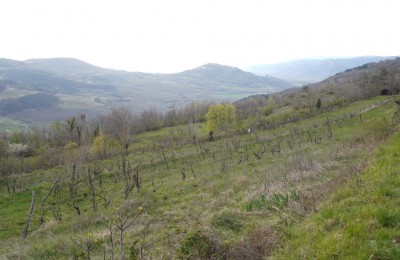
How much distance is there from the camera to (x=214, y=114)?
6059 cm

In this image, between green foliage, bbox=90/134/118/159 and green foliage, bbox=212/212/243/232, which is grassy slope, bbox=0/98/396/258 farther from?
green foliage, bbox=90/134/118/159

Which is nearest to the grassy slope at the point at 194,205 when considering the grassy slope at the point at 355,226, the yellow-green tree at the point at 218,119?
the grassy slope at the point at 355,226

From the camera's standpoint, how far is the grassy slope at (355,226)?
578cm

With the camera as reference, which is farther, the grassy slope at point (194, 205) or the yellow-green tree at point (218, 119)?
the yellow-green tree at point (218, 119)

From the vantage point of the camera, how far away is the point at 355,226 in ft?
21.2

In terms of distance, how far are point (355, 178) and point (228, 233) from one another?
3.94 m

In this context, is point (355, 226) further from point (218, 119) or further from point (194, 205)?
point (218, 119)

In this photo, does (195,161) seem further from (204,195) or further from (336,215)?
(336,215)

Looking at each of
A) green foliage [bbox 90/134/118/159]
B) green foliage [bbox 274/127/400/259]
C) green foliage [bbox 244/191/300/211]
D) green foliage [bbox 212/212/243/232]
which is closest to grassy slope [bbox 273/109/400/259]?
green foliage [bbox 274/127/400/259]

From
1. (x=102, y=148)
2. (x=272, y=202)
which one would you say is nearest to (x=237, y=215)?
(x=272, y=202)

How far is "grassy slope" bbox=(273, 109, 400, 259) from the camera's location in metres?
5.78

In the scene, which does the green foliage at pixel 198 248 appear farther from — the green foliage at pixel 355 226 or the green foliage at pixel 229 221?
the green foliage at pixel 355 226

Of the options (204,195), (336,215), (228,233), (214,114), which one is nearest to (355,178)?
(336,215)

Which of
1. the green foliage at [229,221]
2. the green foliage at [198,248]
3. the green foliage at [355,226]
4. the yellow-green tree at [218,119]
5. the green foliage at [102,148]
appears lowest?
the green foliage at [102,148]
